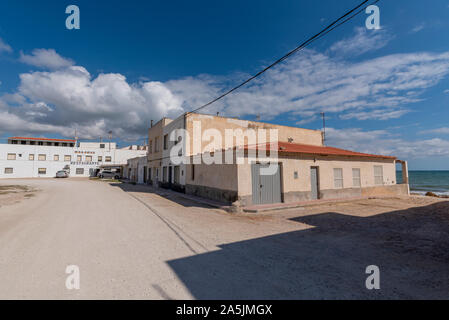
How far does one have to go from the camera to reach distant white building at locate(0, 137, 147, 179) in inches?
1577

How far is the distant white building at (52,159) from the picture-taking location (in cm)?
4006

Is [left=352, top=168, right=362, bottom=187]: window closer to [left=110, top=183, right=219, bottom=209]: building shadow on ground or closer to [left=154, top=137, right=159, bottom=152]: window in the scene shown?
[left=110, top=183, right=219, bottom=209]: building shadow on ground

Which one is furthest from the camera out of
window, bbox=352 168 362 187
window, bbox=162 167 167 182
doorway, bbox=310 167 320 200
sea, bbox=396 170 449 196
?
sea, bbox=396 170 449 196

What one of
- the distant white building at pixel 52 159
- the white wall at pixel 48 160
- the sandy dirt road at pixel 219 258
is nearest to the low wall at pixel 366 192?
the sandy dirt road at pixel 219 258

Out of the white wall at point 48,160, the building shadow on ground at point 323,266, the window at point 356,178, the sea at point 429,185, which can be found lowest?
the sea at point 429,185

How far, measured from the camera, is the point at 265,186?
12.0 m

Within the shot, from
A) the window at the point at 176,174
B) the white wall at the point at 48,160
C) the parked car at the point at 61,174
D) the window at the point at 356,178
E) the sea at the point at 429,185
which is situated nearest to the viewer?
the window at the point at 356,178

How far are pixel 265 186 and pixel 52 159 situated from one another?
4926 centimetres

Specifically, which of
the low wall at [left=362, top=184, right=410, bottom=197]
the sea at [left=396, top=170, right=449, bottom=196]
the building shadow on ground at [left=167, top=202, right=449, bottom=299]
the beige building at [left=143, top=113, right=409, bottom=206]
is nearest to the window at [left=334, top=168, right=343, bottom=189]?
the beige building at [left=143, top=113, right=409, bottom=206]

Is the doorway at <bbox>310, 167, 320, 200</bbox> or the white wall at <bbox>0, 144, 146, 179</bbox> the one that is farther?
the white wall at <bbox>0, 144, 146, 179</bbox>

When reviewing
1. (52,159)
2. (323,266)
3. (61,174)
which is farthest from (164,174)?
(52,159)

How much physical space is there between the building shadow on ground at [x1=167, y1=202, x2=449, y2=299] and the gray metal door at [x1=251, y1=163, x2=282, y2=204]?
489 cm

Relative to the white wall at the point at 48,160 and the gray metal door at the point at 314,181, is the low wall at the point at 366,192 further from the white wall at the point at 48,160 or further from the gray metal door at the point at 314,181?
the white wall at the point at 48,160
